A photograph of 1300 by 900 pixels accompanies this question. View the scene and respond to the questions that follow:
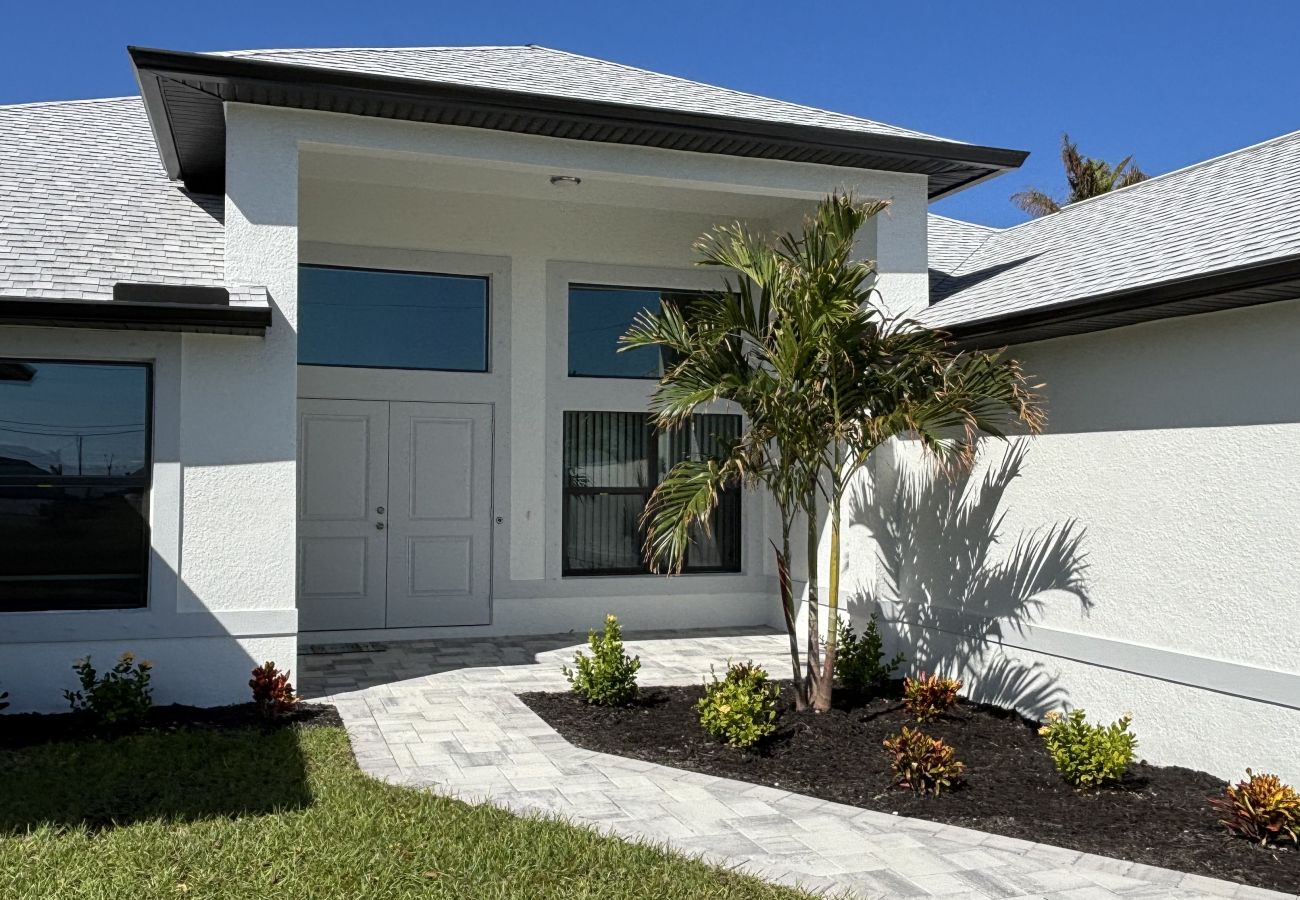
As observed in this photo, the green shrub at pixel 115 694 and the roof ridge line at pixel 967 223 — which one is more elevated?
the roof ridge line at pixel 967 223

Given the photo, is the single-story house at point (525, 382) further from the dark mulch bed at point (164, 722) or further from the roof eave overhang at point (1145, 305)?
the dark mulch bed at point (164, 722)

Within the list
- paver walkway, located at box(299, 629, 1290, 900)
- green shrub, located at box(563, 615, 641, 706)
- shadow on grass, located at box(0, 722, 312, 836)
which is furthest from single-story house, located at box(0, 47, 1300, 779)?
green shrub, located at box(563, 615, 641, 706)

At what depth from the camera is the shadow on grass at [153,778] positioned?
5.65m

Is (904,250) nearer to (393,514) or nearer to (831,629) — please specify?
(831,629)

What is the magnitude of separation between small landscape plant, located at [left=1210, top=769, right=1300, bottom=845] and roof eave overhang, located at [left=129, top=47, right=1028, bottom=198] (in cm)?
587

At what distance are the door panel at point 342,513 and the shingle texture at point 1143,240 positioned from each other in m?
5.68

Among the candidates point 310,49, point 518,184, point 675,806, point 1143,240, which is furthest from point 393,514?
point 1143,240

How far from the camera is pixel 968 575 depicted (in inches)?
346

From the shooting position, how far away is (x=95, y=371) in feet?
26.5

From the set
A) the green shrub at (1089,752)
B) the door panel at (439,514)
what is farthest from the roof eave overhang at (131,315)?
the green shrub at (1089,752)

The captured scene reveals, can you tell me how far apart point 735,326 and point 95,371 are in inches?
183

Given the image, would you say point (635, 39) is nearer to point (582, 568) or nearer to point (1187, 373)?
point (582, 568)

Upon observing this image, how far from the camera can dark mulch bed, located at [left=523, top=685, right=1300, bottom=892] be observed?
5500 millimetres

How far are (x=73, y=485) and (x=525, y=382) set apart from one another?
486 cm
